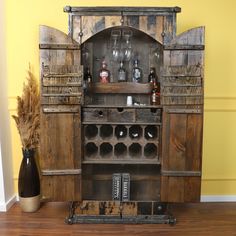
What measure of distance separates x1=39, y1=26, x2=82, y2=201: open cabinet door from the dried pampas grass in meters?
0.35

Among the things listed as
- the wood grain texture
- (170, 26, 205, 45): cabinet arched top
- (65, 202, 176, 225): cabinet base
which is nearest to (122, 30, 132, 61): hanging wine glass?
(170, 26, 205, 45): cabinet arched top

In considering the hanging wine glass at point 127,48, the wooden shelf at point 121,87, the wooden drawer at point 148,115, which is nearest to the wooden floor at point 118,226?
the wooden drawer at point 148,115

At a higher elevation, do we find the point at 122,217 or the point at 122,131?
the point at 122,131

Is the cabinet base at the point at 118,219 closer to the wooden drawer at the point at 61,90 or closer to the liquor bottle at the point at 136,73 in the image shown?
the wooden drawer at the point at 61,90

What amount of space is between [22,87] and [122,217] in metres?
1.47

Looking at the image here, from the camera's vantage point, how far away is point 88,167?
2646 mm

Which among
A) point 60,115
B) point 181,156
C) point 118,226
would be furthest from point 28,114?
point 181,156

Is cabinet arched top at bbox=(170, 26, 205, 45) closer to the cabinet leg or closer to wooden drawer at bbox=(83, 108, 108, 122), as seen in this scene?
wooden drawer at bbox=(83, 108, 108, 122)

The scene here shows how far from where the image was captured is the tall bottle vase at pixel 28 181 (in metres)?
2.60

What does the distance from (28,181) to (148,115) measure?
1217mm

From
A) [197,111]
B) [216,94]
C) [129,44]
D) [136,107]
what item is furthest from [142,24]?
[216,94]

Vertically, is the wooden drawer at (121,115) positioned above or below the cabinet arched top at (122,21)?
below

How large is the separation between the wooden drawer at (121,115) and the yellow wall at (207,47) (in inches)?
33.8

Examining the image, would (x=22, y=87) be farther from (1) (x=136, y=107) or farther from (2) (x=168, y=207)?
(2) (x=168, y=207)
